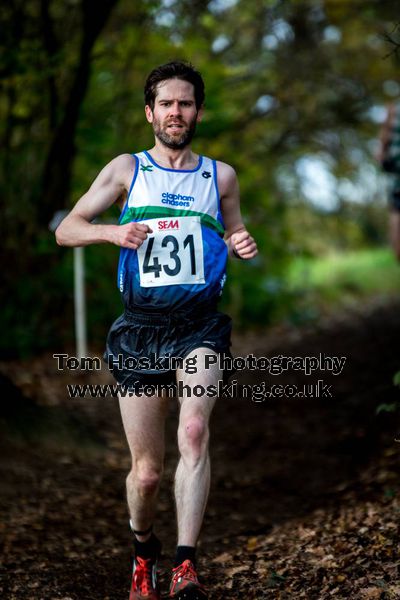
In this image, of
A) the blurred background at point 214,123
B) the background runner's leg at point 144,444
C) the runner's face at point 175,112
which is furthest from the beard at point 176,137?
the blurred background at point 214,123

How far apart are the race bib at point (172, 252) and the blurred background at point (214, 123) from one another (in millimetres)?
2520

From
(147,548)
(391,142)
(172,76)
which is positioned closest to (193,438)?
(147,548)

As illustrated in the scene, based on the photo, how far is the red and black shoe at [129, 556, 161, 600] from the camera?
3240 mm

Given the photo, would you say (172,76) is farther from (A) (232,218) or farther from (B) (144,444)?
(B) (144,444)

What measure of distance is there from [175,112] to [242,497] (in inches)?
109

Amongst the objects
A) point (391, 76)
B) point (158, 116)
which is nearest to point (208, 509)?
point (158, 116)

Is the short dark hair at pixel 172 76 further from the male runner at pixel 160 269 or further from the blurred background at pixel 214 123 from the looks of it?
the blurred background at pixel 214 123

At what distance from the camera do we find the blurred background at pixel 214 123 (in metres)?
8.39

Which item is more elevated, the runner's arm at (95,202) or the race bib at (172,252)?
the runner's arm at (95,202)

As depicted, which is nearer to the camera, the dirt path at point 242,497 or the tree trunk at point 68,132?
the dirt path at point 242,497

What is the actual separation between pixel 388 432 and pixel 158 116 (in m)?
3.29

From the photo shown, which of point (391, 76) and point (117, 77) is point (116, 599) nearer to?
point (117, 77)

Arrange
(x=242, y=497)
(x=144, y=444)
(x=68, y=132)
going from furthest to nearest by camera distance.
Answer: (x=68, y=132)
(x=242, y=497)
(x=144, y=444)

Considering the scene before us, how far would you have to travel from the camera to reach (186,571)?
293cm
